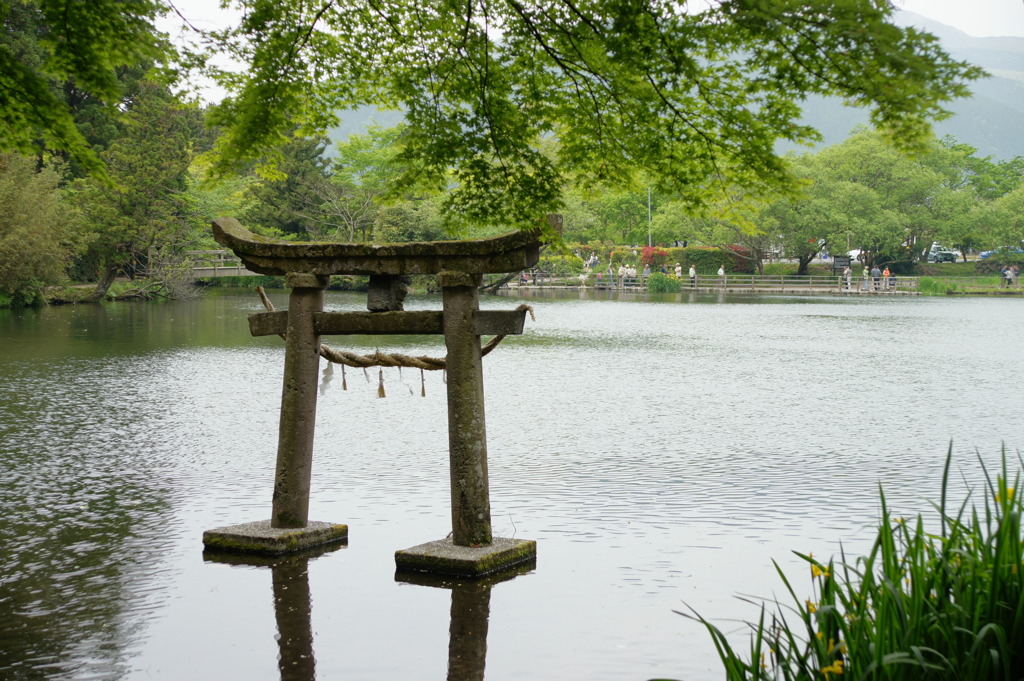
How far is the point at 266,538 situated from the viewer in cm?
760

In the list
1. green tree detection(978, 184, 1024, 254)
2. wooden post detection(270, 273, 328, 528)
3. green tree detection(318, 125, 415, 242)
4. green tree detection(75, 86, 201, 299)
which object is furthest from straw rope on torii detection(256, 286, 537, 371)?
green tree detection(978, 184, 1024, 254)

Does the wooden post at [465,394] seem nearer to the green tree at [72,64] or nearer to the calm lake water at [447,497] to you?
the calm lake water at [447,497]

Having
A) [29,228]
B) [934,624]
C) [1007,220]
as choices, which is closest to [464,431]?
[934,624]

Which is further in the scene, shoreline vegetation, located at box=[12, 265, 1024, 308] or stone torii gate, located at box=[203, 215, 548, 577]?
shoreline vegetation, located at box=[12, 265, 1024, 308]

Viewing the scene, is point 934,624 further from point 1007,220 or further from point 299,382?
point 1007,220

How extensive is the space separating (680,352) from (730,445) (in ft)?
38.7

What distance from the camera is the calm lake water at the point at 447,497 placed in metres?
6.00

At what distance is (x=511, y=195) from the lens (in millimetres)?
7773

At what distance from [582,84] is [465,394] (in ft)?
8.13

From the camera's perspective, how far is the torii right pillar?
23.4ft

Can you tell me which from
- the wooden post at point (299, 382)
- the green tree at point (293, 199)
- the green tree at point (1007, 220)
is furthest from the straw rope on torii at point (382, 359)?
the green tree at point (1007, 220)

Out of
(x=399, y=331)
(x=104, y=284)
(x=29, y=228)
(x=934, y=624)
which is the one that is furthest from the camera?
(x=104, y=284)

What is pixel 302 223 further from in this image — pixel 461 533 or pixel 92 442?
pixel 461 533

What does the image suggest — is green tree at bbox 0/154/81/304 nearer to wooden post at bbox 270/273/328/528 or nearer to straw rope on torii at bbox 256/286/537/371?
straw rope on torii at bbox 256/286/537/371
